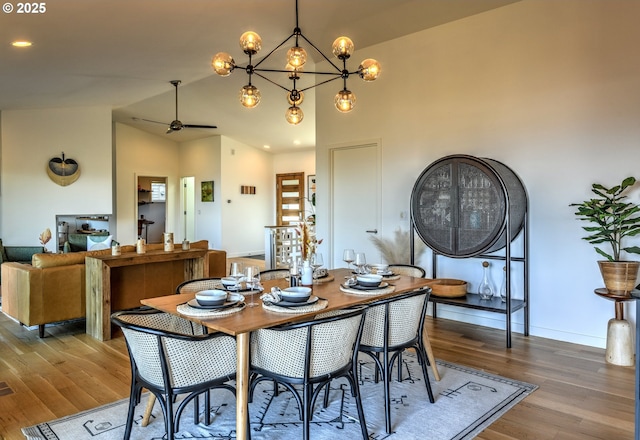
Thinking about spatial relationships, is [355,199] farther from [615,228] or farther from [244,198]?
[244,198]

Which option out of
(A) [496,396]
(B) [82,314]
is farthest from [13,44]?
(A) [496,396]

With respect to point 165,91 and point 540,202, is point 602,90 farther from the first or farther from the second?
point 165,91

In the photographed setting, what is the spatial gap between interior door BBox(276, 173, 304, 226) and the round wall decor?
5.11 meters

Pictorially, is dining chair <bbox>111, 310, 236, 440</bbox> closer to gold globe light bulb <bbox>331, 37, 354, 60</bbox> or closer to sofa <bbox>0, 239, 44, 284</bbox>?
gold globe light bulb <bbox>331, 37, 354, 60</bbox>

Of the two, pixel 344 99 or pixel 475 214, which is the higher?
pixel 344 99

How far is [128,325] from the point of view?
78.5 inches

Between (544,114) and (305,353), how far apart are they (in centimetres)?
346

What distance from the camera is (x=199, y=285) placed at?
2980 mm

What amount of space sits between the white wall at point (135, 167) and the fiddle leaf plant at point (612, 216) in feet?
30.1

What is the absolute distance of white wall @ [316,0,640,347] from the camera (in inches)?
149

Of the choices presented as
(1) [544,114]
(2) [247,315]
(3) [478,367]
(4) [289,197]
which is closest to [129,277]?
(2) [247,315]

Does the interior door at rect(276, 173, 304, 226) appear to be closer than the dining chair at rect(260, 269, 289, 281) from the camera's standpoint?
No

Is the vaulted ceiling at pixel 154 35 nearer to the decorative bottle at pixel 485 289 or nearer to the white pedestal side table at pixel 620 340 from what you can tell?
the decorative bottle at pixel 485 289

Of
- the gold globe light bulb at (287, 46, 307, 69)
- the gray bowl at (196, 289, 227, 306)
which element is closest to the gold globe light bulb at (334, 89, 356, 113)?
the gold globe light bulb at (287, 46, 307, 69)
